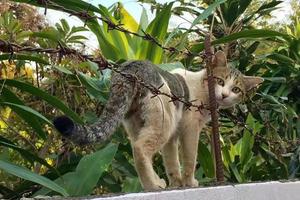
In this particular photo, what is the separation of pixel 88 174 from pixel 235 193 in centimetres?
61

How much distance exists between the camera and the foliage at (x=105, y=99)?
227cm

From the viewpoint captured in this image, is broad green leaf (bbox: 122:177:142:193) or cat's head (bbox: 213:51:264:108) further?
cat's head (bbox: 213:51:264:108)

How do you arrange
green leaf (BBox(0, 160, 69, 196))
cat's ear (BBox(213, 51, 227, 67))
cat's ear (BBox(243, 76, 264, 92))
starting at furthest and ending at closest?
cat's ear (BBox(243, 76, 264, 92))
cat's ear (BBox(213, 51, 227, 67))
green leaf (BBox(0, 160, 69, 196))

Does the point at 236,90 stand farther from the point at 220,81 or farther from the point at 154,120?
the point at 154,120

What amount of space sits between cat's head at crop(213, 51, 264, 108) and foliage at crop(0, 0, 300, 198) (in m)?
0.12

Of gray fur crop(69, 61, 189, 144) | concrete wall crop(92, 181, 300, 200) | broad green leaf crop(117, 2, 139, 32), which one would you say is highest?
broad green leaf crop(117, 2, 139, 32)

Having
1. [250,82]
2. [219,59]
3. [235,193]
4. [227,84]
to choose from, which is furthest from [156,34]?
[235,193]

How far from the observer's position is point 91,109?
3736 mm

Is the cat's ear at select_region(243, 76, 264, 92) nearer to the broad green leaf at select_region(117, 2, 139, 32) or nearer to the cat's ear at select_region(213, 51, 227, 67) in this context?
the cat's ear at select_region(213, 51, 227, 67)

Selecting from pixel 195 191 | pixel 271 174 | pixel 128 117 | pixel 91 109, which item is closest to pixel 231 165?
pixel 271 174

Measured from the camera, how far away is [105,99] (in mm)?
2869

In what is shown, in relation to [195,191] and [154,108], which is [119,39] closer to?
[154,108]

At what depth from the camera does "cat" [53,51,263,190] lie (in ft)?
7.10

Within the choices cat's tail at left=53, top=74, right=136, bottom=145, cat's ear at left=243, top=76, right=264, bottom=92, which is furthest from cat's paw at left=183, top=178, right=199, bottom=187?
cat's ear at left=243, top=76, right=264, bottom=92
